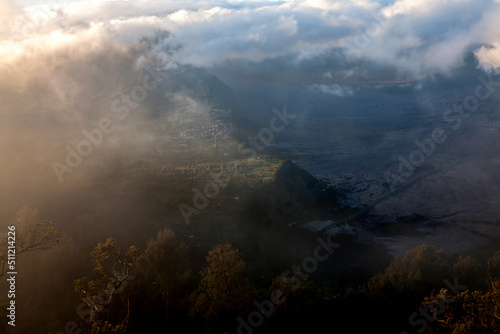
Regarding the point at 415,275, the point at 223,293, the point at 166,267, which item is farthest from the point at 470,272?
the point at 166,267

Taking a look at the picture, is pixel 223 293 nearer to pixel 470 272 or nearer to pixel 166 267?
pixel 166 267

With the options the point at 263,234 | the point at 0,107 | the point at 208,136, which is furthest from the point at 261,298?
the point at 0,107

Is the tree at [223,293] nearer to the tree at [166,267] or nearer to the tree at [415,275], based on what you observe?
the tree at [166,267]

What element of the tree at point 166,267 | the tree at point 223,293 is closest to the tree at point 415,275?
the tree at point 223,293

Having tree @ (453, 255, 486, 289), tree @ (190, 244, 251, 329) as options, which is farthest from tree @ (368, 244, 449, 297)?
tree @ (190, 244, 251, 329)

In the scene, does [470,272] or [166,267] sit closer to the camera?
[166,267]

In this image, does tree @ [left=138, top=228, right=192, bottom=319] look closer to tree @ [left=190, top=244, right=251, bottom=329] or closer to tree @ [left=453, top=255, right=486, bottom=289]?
tree @ [left=190, top=244, right=251, bottom=329]

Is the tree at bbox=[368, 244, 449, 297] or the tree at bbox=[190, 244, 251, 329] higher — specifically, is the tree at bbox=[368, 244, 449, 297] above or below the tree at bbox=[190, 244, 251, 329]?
below

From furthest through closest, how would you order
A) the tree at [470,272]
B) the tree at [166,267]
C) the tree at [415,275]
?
the tree at [470,272], the tree at [415,275], the tree at [166,267]
